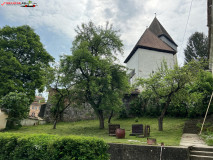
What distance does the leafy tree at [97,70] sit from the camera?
13.5m

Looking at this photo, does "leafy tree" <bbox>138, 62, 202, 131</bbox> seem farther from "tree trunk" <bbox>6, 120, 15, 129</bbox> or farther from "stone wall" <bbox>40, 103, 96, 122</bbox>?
"tree trunk" <bbox>6, 120, 15, 129</bbox>

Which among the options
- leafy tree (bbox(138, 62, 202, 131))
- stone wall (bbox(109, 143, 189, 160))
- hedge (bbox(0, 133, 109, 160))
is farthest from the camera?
leafy tree (bbox(138, 62, 202, 131))

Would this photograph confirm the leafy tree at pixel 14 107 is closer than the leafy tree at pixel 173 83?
No

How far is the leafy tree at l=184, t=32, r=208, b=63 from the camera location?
107 ft

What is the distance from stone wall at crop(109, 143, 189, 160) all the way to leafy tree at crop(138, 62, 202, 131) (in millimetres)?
6617

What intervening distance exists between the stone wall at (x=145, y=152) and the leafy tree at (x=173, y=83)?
260 inches

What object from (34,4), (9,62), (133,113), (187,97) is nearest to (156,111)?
(133,113)

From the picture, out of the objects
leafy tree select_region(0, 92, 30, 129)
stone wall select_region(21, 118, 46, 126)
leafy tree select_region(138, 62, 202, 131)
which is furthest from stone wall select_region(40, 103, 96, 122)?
leafy tree select_region(138, 62, 202, 131)

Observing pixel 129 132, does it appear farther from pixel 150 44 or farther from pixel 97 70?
pixel 150 44

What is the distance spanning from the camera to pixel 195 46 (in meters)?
33.8

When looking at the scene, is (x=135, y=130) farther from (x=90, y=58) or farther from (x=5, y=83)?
(x=5, y=83)

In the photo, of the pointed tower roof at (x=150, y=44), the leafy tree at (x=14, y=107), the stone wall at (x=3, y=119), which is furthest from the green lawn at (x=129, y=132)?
the pointed tower roof at (x=150, y=44)

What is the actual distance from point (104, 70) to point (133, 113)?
9017mm

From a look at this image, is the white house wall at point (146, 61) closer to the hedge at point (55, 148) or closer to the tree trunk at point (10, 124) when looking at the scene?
→ the tree trunk at point (10, 124)
